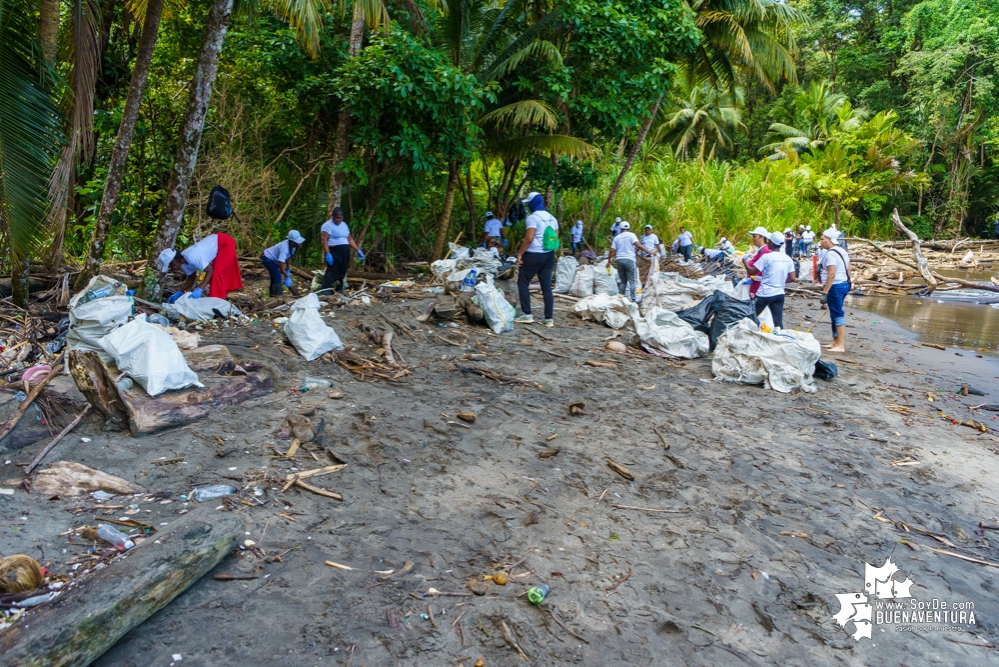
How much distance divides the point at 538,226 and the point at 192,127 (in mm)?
4336

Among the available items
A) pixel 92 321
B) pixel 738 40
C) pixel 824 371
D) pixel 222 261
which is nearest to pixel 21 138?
pixel 92 321

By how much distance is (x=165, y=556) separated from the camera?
9.59 feet

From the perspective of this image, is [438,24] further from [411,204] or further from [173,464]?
[173,464]

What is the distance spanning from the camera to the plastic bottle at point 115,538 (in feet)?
10.7

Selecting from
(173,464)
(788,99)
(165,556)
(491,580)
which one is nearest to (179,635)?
(165,556)

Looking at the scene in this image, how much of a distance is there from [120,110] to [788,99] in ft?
108

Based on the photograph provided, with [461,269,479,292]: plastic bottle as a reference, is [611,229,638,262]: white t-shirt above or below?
above

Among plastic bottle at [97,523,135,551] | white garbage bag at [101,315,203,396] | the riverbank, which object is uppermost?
white garbage bag at [101,315,203,396]

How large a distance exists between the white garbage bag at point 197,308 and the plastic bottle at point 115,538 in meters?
4.67

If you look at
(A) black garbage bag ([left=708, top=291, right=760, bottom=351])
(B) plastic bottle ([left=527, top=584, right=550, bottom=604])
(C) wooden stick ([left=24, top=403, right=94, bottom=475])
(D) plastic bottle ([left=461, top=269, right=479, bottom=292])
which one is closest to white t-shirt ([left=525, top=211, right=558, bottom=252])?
(D) plastic bottle ([left=461, top=269, right=479, bottom=292])

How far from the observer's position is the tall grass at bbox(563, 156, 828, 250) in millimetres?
18047

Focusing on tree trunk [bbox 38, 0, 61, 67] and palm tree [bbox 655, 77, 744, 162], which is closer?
tree trunk [bbox 38, 0, 61, 67]

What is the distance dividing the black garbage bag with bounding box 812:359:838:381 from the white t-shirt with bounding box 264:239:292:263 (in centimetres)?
698

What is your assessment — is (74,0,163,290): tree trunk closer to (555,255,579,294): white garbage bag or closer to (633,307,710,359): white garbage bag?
(633,307,710,359): white garbage bag
